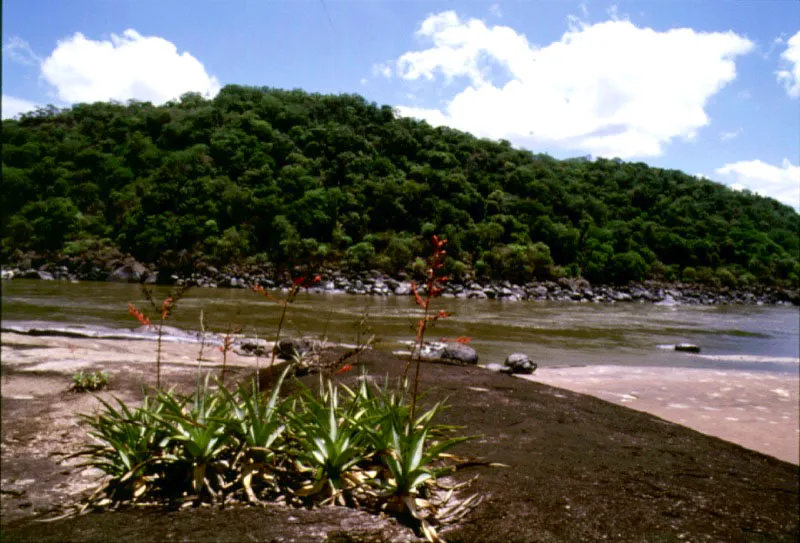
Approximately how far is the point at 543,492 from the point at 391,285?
1209 inches

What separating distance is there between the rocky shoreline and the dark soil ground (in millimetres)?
20686

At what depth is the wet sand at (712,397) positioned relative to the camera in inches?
234

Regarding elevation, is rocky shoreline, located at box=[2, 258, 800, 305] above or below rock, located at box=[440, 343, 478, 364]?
above

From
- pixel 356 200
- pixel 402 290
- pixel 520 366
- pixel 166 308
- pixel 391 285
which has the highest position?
pixel 356 200

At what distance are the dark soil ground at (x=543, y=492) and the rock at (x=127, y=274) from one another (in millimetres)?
27881

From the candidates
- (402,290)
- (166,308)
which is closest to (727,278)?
(402,290)

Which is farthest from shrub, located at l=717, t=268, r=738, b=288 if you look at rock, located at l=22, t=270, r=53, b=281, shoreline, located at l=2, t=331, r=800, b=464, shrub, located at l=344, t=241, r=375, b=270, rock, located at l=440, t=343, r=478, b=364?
rock, located at l=22, t=270, r=53, b=281

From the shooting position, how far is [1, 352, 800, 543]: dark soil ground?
2.48 m

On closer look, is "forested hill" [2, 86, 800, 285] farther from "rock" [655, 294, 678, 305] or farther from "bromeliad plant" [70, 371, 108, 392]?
"bromeliad plant" [70, 371, 108, 392]

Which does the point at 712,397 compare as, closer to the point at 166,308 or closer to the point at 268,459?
the point at 268,459

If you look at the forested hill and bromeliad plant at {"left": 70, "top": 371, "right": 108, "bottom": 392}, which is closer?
bromeliad plant at {"left": 70, "top": 371, "right": 108, "bottom": 392}

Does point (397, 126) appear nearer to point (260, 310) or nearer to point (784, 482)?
point (260, 310)

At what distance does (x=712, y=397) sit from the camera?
7.96 m

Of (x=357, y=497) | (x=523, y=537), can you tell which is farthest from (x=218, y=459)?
(x=523, y=537)
